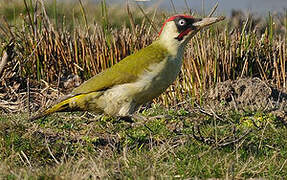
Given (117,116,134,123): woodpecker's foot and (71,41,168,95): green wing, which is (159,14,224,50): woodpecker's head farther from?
(117,116,134,123): woodpecker's foot

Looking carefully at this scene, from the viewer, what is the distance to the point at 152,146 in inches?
146

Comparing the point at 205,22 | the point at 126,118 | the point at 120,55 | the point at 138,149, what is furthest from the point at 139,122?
the point at 120,55

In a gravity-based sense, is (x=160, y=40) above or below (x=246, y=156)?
above

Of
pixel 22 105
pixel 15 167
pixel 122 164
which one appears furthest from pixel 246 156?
pixel 22 105

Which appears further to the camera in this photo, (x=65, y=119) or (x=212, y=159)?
(x=65, y=119)

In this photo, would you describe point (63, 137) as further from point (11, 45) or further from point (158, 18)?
point (158, 18)

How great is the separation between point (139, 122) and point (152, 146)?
54 centimetres

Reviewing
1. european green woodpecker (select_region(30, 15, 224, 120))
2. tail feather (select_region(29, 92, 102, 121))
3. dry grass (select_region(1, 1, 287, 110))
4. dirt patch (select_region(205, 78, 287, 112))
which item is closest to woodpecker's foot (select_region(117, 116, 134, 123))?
european green woodpecker (select_region(30, 15, 224, 120))

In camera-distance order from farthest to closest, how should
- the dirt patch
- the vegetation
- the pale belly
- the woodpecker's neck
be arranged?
the dirt patch, the woodpecker's neck, the pale belly, the vegetation

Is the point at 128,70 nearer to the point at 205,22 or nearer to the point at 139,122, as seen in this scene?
the point at 139,122

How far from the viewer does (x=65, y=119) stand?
456cm

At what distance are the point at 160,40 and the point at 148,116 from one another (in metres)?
0.76

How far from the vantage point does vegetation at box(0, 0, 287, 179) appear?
3062 mm

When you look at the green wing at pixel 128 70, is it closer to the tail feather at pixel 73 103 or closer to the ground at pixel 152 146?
the tail feather at pixel 73 103
